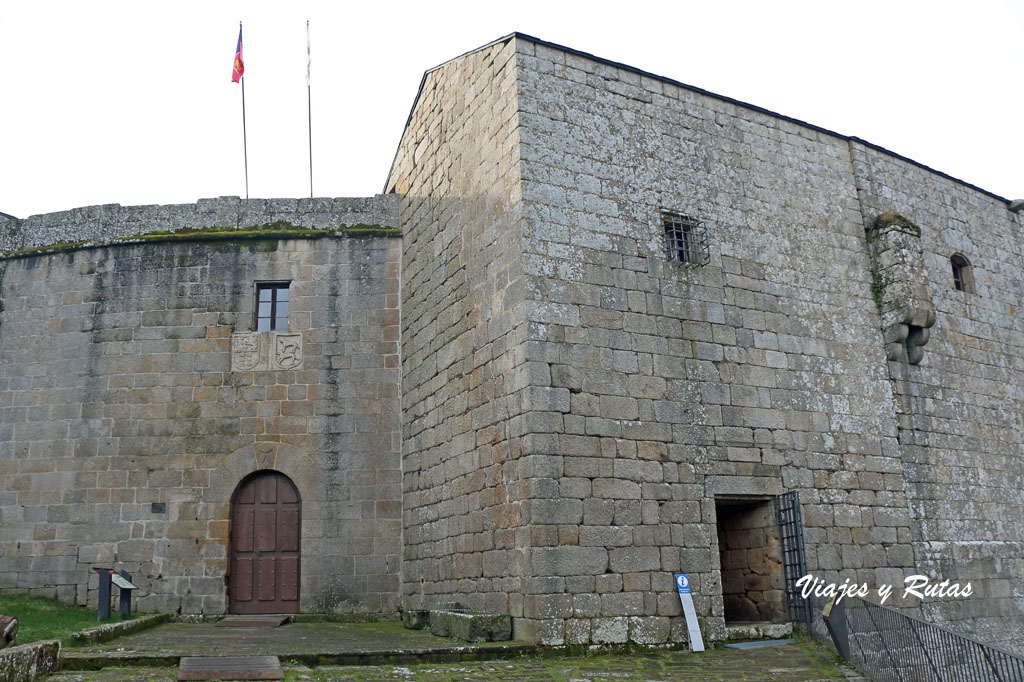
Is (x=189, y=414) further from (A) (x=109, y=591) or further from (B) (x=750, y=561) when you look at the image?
(B) (x=750, y=561)

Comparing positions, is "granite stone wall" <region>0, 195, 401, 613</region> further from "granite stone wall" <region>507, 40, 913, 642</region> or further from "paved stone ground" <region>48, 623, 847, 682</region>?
"granite stone wall" <region>507, 40, 913, 642</region>

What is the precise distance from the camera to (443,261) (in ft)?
32.4

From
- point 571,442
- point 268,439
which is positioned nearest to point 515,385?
→ point 571,442

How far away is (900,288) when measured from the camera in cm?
1014

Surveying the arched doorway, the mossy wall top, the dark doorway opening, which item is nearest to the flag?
the mossy wall top

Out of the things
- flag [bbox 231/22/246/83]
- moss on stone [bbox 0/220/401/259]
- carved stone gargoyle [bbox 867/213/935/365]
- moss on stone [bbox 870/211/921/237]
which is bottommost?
carved stone gargoyle [bbox 867/213/935/365]

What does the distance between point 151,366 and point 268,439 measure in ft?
6.09

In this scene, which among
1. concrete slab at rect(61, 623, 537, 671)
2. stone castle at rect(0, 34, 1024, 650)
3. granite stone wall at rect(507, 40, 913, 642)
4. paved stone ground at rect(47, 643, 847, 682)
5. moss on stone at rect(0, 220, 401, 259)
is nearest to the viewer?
paved stone ground at rect(47, 643, 847, 682)

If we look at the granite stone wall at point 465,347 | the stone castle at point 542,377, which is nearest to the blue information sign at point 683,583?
the stone castle at point 542,377

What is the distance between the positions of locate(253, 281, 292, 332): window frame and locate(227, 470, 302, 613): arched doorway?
189 centimetres

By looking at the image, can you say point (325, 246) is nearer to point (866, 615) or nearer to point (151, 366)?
point (151, 366)

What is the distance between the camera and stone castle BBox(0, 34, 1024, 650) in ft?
26.2

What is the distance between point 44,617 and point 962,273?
40.6 ft

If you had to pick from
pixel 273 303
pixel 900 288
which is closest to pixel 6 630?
pixel 273 303
